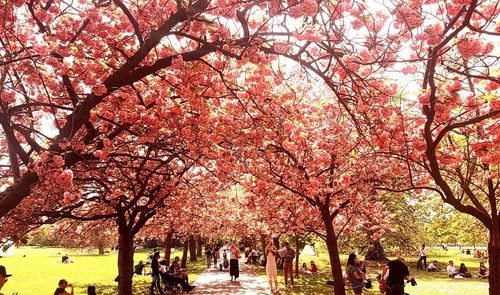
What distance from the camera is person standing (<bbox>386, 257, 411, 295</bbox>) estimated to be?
12.1m

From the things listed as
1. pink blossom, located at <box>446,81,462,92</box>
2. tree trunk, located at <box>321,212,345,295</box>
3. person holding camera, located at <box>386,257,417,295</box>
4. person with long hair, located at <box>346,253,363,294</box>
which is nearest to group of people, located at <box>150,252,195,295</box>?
person with long hair, located at <box>346,253,363,294</box>

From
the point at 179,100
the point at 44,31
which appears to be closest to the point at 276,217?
the point at 179,100

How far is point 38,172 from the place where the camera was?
6148 mm

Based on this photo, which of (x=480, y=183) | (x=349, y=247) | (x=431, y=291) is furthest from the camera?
(x=349, y=247)

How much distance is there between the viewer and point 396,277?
12.2m

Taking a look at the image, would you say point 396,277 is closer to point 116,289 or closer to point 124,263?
point 124,263

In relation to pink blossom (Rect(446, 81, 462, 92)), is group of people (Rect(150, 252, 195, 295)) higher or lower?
lower

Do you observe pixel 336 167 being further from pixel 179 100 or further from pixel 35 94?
pixel 35 94

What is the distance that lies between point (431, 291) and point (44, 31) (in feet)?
59.6

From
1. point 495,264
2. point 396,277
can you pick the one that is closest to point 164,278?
point 396,277

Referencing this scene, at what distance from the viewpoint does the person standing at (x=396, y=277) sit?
1213cm

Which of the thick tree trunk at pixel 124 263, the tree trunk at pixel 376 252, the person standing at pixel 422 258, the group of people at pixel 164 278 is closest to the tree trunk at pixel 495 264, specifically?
the thick tree trunk at pixel 124 263

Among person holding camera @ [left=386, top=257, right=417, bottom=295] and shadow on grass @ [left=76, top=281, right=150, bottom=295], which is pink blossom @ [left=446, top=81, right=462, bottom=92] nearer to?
person holding camera @ [left=386, top=257, right=417, bottom=295]

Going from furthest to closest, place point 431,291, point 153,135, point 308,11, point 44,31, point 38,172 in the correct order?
point 431,291
point 153,135
point 44,31
point 38,172
point 308,11
